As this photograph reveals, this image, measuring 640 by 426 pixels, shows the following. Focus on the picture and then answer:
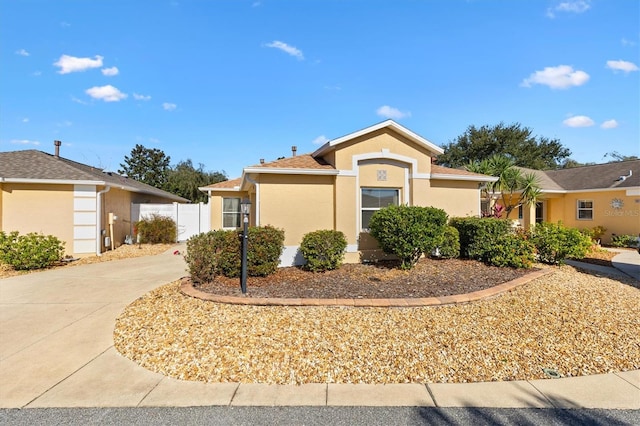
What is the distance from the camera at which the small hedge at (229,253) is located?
245 inches

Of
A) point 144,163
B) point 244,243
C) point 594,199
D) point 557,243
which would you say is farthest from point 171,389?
point 144,163

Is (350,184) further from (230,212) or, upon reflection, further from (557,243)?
(230,212)

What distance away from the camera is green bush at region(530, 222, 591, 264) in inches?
320

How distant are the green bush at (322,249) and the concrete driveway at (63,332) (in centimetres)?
367

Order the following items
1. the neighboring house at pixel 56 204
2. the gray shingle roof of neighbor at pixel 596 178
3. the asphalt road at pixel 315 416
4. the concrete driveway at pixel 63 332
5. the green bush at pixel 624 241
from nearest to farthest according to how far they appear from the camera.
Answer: the asphalt road at pixel 315 416 → the concrete driveway at pixel 63 332 → the neighboring house at pixel 56 204 → the green bush at pixel 624 241 → the gray shingle roof of neighbor at pixel 596 178

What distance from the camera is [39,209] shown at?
35.4 ft

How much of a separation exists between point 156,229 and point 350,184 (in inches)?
425

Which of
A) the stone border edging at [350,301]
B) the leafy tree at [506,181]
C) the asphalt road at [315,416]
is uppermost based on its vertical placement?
the leafy tree at [506,181]

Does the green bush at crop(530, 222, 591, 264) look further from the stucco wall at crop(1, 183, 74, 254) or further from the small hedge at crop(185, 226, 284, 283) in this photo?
the stucco wall at crop(1, 183, 74, 254)

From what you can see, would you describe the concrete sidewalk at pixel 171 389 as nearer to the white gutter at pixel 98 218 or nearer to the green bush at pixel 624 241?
the white gutter at pixel 98 218

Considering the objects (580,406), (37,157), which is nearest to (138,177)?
→ (37,157)

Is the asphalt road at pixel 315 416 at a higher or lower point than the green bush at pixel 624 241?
lower

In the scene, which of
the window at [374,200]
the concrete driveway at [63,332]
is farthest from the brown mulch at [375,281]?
the concrete driveway at [63,332]

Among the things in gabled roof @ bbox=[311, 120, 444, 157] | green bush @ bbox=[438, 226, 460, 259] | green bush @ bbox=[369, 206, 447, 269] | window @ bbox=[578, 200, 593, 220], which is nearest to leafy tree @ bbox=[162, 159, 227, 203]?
gabled roof @ bbox=[311, 120, 444, 157]
